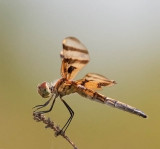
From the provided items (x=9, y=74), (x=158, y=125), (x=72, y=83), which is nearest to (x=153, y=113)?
(x=158, y=125)

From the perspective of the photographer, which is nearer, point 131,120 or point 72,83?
point 72,83

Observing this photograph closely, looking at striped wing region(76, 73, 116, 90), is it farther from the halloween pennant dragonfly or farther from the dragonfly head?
the dragonfly head

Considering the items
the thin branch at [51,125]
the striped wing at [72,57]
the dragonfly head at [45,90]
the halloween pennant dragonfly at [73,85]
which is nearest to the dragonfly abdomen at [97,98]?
the halloween pennant dragonfly at [73,85]

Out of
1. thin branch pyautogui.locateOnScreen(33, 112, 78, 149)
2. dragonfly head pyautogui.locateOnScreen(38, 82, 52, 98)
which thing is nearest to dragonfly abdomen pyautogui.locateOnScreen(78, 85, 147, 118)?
dragonfly head pyautogui.locateOnScreen(38, 82, 52, 98)

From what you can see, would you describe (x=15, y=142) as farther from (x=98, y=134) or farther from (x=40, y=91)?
(x=40, y=91)

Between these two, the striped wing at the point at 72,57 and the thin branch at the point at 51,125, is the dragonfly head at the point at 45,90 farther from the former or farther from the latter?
the thin branch at the point at 51,125

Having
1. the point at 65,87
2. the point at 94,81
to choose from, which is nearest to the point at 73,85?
the point at 65,87
